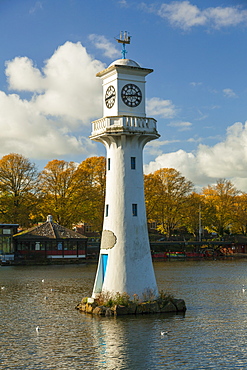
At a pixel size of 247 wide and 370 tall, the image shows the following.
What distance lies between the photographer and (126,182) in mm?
30344

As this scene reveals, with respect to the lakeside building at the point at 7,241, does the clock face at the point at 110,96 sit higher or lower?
higher

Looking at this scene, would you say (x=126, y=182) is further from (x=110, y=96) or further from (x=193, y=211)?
(x=193, y=211)

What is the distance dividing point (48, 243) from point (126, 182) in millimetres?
54663

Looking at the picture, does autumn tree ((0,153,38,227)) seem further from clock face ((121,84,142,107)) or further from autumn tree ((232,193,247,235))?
clock face ((121,84,142,107))

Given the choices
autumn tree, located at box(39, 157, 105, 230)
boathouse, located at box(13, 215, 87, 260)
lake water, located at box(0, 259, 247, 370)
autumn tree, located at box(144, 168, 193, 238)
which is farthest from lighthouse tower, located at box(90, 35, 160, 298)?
autumn tree, located at box(144, 168, 193, 238)

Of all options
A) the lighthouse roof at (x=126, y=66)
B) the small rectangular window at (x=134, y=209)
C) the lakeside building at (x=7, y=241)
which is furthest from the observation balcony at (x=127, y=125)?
the lakeside building at (x=7, y=241)

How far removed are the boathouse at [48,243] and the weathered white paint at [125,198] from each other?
5202 cm

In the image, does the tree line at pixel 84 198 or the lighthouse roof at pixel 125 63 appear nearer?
the lighthouse roof at pixel 125 63

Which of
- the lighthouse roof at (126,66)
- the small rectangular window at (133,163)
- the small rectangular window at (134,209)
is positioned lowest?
the small rectangular window at (134,209)

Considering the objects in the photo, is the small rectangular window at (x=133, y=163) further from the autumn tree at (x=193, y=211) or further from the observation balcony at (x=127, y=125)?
the autumn tree at (x=193, y=211)

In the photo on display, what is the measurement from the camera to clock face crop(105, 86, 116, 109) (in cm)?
3074

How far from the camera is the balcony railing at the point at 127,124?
29.8 metres

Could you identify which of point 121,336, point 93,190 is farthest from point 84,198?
point 121,336

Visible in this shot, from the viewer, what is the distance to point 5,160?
276 feet
